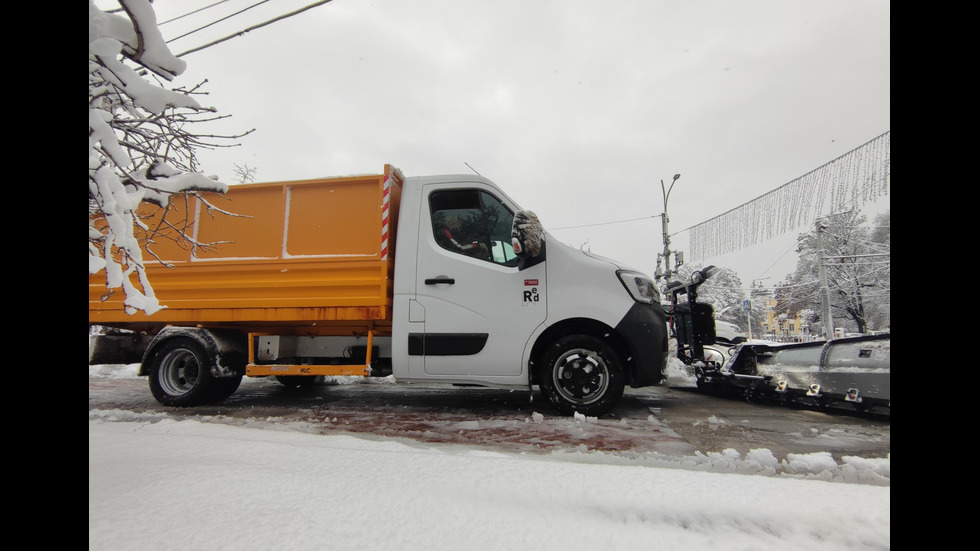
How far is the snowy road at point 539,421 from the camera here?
10.2ft

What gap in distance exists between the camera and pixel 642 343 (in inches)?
154

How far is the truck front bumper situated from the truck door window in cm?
122

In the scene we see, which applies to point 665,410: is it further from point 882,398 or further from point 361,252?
point 361,252

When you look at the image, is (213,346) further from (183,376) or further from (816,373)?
(816,373)

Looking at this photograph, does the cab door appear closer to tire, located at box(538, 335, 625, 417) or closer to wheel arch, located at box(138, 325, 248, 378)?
tire, located at box(538, 335, 625, 417)

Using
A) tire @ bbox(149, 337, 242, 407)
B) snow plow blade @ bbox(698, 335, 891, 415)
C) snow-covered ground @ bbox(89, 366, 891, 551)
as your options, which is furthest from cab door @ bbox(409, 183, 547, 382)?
snow plow blade @ bbox(698, 335, 891, 415)

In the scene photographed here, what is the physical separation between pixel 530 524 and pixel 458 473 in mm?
571

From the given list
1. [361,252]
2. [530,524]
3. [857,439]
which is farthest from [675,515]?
[361,252]

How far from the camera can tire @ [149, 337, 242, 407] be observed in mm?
4523

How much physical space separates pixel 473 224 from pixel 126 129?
2.83m

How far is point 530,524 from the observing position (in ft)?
4.69

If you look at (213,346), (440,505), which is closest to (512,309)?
(440,505)

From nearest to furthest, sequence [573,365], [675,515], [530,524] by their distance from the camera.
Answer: [530,524]
[675,515]
[573,365]
